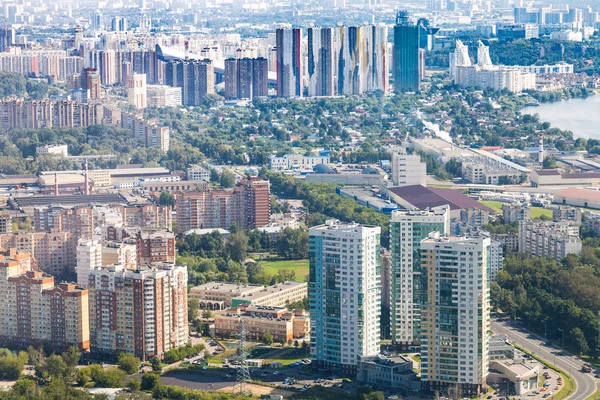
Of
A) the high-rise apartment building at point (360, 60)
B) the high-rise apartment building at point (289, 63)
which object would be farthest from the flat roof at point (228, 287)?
the high-rise apartment building at point (360, 60)

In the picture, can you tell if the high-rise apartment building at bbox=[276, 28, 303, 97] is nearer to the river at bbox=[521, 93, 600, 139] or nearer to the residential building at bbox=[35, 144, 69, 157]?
the river at bbox=[521, 93, 600, 139]

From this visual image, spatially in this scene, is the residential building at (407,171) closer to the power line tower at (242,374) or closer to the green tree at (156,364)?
the green tree at (156,364)

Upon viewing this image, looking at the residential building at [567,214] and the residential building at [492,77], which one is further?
the residential building at [492,77]

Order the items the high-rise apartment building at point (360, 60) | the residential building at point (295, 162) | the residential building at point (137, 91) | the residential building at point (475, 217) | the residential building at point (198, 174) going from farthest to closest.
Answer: the high-rise apartment building at point (360, 60), the residential building at point (137, 91), the residential building at point (295, 162), the residential building at point (198, 174), the residential building at point (475, 217)

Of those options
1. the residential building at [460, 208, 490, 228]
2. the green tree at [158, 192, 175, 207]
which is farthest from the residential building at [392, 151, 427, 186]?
the green tree at [158, 192, 175, 207]

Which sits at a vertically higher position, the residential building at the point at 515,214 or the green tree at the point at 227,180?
the residential building at the point at 515,214

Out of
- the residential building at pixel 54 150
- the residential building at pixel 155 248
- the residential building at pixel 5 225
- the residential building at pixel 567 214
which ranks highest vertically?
the residential building at pixel 155 248
